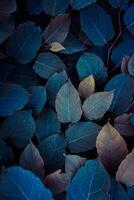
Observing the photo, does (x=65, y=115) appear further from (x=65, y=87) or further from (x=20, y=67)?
(x=20, y=67)

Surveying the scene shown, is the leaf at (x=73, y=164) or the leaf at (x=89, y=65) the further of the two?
the leaf at (x=89, y=65)

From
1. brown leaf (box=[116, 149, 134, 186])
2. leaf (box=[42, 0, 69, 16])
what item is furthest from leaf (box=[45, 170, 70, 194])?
leaf (box=[42, 0, 69, 16])

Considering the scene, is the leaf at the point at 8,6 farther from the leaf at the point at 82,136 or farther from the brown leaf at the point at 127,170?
the brown leaf at the point at 127,170

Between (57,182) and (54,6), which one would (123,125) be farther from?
(54,6)

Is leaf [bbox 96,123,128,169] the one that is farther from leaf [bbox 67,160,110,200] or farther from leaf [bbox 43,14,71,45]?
leaf [bbox 43,14,71,45]

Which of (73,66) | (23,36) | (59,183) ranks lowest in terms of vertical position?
(59,183)

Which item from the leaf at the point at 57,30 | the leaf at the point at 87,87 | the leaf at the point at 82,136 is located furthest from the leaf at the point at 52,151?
the leaf at the point at 57,30

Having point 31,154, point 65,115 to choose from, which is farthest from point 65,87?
point 31,154
